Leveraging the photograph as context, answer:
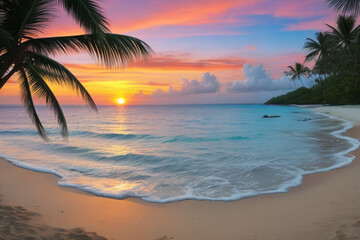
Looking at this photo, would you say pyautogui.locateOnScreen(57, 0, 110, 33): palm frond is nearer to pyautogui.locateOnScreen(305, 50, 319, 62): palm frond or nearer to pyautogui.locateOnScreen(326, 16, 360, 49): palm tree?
pyautogui.locateOnScreen(326, 16, 360, 49): palm tree

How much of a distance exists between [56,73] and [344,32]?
42314 millimetres

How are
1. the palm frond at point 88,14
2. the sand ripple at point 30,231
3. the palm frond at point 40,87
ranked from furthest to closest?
the palm frond at point 40,87
the palm frond at point 88,14
the sand ripple at point 30,231

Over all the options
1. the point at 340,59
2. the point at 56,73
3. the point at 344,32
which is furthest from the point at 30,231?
the point at 340,59

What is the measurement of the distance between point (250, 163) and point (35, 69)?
22.0 feet

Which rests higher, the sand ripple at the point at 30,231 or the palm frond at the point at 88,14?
the palm frond at the point at 88,14

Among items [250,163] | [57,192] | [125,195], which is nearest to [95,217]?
[125,195]

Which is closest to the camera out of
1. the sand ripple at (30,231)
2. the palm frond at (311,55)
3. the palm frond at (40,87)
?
the sand ripple at (30,231)

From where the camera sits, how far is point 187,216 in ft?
13.9

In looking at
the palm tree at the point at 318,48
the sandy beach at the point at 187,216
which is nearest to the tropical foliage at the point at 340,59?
the palm tree at the point at 318,48

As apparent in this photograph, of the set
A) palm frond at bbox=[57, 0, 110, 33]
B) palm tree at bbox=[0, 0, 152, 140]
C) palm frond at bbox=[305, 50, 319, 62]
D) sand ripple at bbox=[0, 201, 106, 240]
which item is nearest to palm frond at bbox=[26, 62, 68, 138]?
palm tree at bbox=[0, 0, 152, 140]

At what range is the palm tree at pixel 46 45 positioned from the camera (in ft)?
15.7

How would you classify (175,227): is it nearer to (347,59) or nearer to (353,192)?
(353,192)

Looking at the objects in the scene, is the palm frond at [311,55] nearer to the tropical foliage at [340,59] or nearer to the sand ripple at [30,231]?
the tropical foliage at [340,59]

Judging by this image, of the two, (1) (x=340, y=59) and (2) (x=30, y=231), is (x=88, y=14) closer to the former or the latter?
(2) (x=30, y=231)
